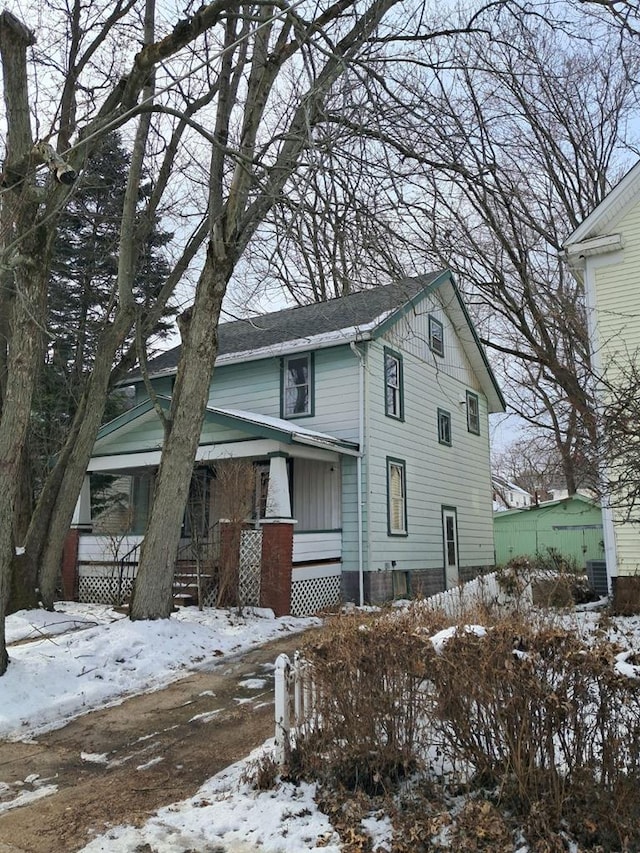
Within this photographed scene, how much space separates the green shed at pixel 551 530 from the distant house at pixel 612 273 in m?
14.2

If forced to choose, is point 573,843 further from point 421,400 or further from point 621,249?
point 421,400

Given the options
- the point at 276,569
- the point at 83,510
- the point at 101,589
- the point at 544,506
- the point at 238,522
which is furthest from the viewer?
the point at 544,506

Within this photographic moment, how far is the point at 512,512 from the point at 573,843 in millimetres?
28565

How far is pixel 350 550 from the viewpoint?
46.3 ft

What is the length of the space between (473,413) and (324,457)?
893 cm

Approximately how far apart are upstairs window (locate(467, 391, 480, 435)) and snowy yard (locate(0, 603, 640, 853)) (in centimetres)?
1067

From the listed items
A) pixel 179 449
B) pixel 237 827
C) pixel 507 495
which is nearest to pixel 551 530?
pixel 179 449

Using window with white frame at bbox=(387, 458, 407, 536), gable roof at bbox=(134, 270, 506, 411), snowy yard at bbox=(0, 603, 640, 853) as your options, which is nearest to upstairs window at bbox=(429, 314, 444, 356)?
gable roof at bbox=(134, 270, 506, 411)

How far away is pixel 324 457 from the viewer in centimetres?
1375

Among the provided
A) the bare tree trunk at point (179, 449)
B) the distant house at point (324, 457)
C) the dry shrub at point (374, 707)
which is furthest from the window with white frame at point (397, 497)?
the dry shrub at point (374, 707)

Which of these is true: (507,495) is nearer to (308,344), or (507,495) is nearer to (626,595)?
(308,344)

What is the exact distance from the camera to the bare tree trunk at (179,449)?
357 inches

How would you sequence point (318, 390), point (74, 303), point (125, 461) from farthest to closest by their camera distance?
point (74, 303) < point (318, 390) < point (125, 461)

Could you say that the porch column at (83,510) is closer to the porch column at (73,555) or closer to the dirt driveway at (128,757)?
the porch column at (73,555)
